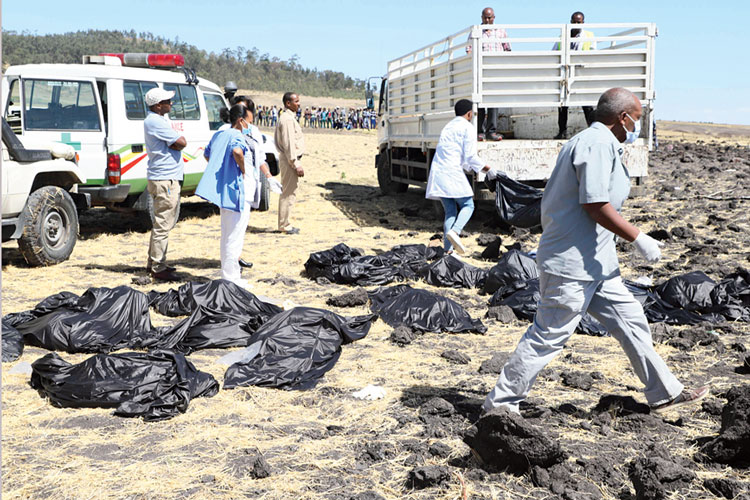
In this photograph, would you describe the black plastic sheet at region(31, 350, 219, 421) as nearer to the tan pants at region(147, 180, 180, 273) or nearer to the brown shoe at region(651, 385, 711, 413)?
the brown shoe at region(651, 385, 711, 413)

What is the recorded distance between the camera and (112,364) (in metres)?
4.39

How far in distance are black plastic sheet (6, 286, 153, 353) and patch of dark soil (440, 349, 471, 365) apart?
90.7 inches

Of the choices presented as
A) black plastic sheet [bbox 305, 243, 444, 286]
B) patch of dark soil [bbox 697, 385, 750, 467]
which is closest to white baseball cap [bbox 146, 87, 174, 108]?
black plastic sheet [bbox 305, 243, 444, 286]

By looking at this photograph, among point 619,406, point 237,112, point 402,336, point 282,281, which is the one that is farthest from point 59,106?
point 619,406

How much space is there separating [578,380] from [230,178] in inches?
150

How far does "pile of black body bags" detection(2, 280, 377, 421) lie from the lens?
423cm

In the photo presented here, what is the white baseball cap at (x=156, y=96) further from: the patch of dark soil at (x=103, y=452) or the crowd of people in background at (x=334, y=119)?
the crowd of people in background at (x=334, y=119)

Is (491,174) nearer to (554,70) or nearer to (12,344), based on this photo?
(554,70)

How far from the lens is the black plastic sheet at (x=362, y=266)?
296 inches

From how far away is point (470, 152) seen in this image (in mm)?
8219

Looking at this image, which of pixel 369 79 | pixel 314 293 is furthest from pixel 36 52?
pixel 314 293

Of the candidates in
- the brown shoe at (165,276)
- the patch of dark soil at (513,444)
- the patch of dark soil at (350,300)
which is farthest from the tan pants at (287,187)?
the patch of dark soil at (513,444)

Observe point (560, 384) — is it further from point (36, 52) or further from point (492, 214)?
point (36, 52)

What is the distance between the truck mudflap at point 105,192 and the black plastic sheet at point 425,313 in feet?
15.8
